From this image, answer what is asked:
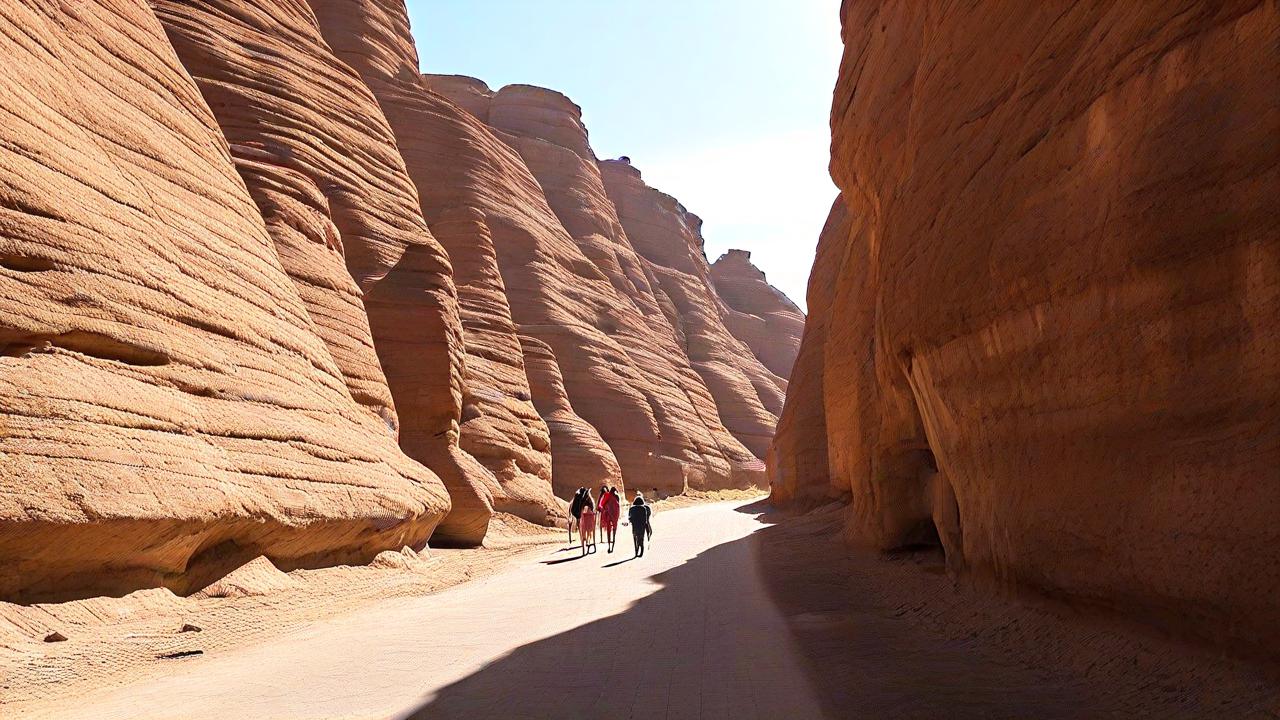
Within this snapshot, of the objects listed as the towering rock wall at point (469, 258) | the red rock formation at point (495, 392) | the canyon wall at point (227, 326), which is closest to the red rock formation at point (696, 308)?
the towering rock wall at point (469, 258)

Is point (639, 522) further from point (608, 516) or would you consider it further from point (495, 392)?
point (495, 392)

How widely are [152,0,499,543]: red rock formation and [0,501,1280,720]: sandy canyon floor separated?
8.62 meters

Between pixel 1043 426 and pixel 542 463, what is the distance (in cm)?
2173

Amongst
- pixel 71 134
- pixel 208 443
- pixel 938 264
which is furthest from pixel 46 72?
pixel 938 264

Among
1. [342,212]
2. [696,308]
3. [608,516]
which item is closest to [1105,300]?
[608,516]

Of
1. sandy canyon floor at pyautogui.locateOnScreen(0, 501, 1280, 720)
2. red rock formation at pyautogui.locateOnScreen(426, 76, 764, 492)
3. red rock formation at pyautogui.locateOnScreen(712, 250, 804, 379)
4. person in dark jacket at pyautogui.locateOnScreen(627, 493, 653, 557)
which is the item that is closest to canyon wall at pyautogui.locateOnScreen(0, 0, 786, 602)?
sandy canyon floor at pyautogui.locateOnScreen(0, 501, 1280, 720)

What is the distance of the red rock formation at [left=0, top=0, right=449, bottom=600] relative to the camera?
26.9ft

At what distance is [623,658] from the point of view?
7.21 m

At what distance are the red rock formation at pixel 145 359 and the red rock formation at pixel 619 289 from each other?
97.4 feet

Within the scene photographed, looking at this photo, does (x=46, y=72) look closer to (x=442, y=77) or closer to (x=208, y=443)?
(x=208, y=443)

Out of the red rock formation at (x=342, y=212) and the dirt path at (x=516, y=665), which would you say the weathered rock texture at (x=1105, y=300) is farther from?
the red rock formation at (x=342, y=212)

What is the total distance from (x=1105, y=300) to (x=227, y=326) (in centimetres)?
1065

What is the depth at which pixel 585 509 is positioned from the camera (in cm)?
1836

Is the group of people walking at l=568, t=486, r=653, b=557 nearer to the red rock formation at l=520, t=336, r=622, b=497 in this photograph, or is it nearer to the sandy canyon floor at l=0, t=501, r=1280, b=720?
the sandy canyon floor at l=0, t=501, r=1280, b=720
